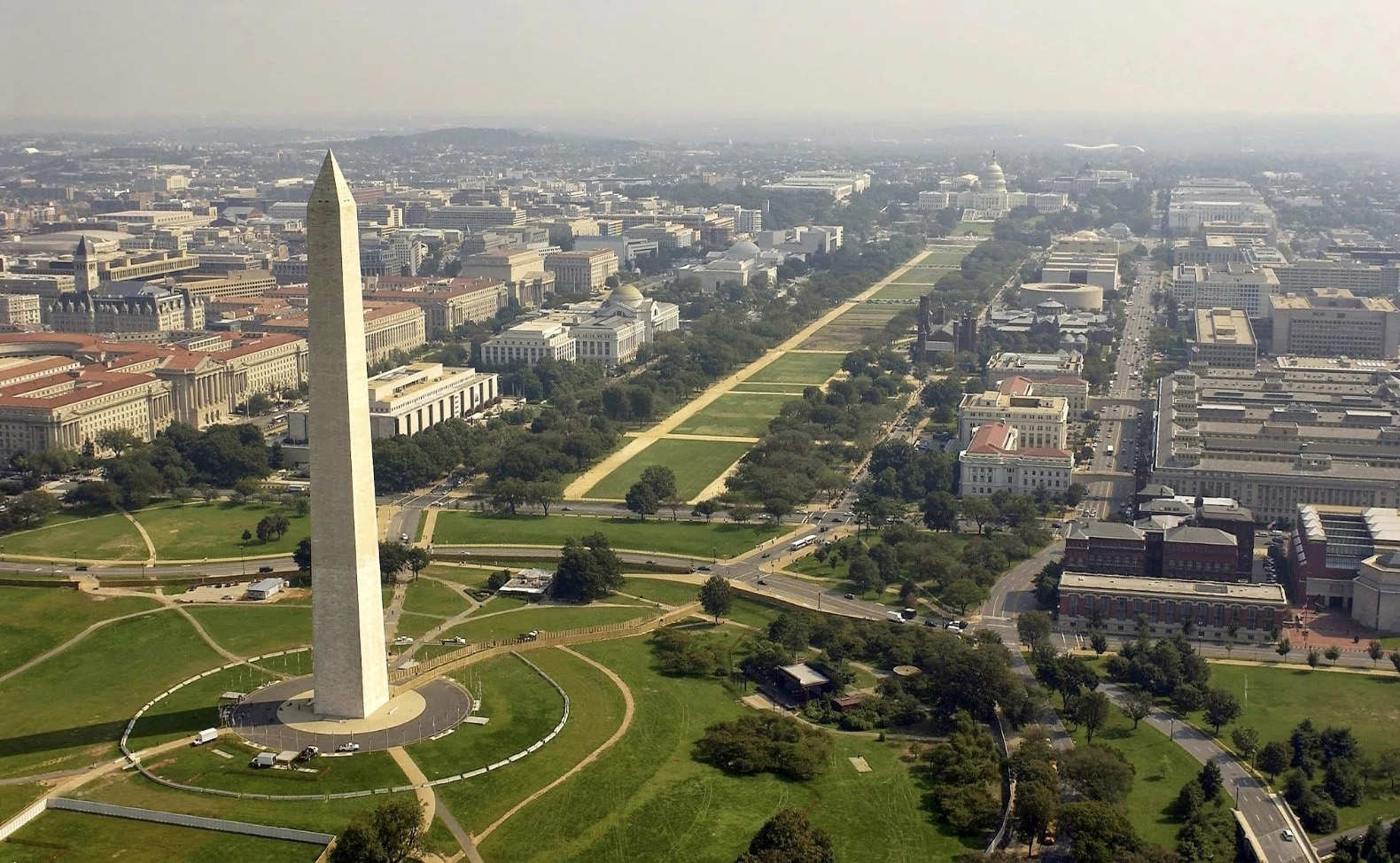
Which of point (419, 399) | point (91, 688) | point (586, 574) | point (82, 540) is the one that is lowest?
point (82, 540)

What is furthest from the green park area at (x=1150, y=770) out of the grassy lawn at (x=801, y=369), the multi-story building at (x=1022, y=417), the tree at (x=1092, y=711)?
the grassy lawn at (x=801, y=369)

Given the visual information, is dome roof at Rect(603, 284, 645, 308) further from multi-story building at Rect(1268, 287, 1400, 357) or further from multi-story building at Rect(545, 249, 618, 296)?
multi-story building at Rect(1268, 287, 1400, 357)

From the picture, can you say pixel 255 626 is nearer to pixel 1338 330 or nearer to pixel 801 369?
pixel 801 369

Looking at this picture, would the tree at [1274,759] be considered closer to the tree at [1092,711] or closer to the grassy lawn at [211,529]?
the tree at [1092,711]

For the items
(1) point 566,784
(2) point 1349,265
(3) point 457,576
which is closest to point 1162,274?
(2) point 1349,265

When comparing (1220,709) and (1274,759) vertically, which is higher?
(1220,709)

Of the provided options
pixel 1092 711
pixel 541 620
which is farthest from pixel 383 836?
pixel 1092 711
